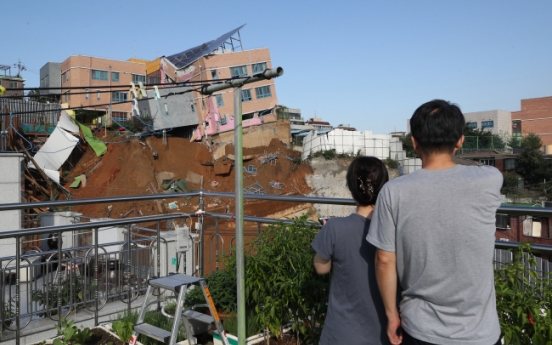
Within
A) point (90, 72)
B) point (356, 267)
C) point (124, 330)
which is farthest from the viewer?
point (90, 72)

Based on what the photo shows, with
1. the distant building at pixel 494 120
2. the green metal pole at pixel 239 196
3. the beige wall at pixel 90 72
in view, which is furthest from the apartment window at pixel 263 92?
the distant building at pixel 494 120

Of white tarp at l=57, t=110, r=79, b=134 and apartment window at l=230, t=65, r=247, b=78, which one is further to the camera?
apartment window at l=230, t=65, r=247, b=78

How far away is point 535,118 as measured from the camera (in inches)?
2896

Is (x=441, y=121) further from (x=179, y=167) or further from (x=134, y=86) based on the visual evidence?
(x=179, y=167)

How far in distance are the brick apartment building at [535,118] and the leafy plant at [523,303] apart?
7653 centimetres

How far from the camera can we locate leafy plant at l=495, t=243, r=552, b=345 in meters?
2.36

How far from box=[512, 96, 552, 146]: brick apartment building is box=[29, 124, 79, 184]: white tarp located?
63.8 m

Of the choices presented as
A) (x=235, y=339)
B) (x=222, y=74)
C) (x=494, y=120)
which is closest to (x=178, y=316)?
(x=235, y=339)

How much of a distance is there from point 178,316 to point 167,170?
32.1 metres

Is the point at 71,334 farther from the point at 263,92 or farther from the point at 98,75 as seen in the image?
the point at 98,75

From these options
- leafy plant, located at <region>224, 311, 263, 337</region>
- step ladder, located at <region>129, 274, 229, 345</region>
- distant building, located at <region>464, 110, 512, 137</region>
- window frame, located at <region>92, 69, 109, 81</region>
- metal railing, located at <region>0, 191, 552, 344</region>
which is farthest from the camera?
distant building, located at <region>464, 110, 512, 137</region>

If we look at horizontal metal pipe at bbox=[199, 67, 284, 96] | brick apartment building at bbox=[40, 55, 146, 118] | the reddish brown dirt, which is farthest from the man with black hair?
brick apartment building at bbox=[40, 55, 146, 118]

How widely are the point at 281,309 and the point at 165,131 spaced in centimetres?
3637

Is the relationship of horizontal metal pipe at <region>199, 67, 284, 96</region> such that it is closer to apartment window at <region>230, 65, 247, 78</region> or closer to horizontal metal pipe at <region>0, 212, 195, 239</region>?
horizontal metal pipe at <region>0, 212, 195, 239</region>
